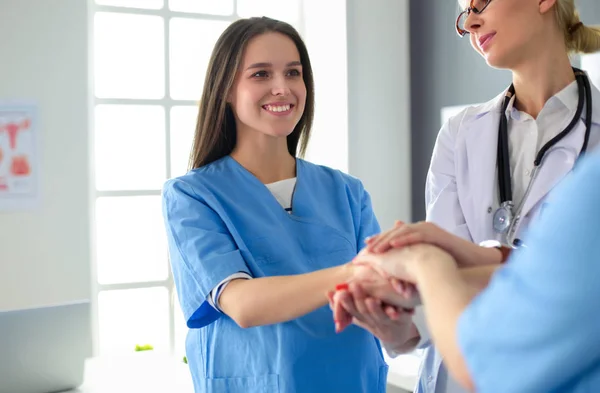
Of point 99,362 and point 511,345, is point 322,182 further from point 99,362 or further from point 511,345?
point 99,362

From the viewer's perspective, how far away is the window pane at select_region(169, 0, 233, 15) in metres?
3.77

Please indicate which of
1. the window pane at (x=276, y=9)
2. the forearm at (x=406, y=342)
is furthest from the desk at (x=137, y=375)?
the window pane at (x=276, y=9)

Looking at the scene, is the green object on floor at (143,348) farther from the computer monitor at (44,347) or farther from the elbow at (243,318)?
the elbow at (243,318)

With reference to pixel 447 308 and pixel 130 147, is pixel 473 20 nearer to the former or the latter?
pixel 447 308

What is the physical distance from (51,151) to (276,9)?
4.90ft

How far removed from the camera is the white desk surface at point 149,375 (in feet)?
7.39

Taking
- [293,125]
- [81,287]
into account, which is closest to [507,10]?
[293,125]

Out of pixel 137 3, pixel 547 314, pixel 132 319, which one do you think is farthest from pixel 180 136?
pixel 547 314

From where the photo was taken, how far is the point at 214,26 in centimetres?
387

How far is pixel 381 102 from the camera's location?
377 cm

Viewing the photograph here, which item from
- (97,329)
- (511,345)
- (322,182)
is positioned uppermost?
(322,182)

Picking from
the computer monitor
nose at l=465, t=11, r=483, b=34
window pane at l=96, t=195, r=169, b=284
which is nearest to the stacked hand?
nose at l=465, t=11, r=483, b=34

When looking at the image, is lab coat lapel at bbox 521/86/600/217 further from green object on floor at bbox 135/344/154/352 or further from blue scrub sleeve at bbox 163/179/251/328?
green object on floor at bbox 135/344/154/352

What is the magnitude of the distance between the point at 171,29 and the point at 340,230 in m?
2.29
